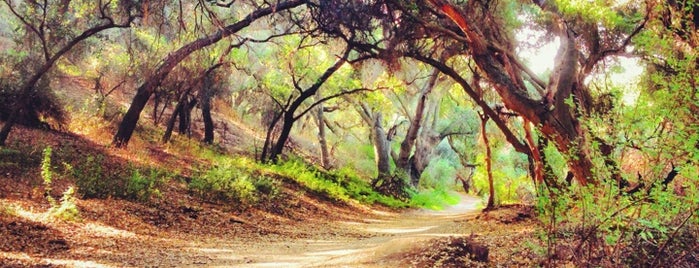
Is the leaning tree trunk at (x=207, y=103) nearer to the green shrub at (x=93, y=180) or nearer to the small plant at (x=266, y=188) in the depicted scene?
the small plant at (x=266, y=188)

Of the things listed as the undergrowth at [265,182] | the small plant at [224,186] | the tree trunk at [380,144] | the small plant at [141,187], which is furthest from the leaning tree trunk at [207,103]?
the small plant at [141,187]

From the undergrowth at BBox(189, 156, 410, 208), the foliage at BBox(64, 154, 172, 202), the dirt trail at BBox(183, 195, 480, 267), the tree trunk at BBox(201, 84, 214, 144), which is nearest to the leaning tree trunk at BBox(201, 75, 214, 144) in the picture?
the tree trunk at BBox(201, 84, 214, 144)

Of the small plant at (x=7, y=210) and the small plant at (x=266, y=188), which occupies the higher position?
the small plant at (x=266, y=188)

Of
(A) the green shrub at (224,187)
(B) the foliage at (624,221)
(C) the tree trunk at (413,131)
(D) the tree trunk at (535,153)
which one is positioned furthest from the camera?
(C) the tree trunk at (413,131)

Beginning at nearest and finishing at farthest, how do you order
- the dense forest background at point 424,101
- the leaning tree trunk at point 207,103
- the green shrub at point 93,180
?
the dense forest background at point 424,101, the green shrub at point 93,180, the leaning tree trunk at point 207,103

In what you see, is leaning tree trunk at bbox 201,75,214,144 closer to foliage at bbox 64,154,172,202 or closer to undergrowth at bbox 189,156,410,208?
undergrowth at bbox 189,156,410,208

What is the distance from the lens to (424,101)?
17.3 meters

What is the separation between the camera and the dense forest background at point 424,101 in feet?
11.4

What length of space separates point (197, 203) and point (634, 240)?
7210 millimetres

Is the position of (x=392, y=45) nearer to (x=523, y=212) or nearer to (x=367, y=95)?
(x=523, y=212)

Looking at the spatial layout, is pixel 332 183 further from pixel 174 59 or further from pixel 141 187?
pixel 141 187

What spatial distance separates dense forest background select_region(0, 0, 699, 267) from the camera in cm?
346

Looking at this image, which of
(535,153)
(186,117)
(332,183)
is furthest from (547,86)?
(186,117)

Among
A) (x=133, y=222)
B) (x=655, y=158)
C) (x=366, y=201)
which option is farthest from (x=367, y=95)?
(x=655, y=158)
